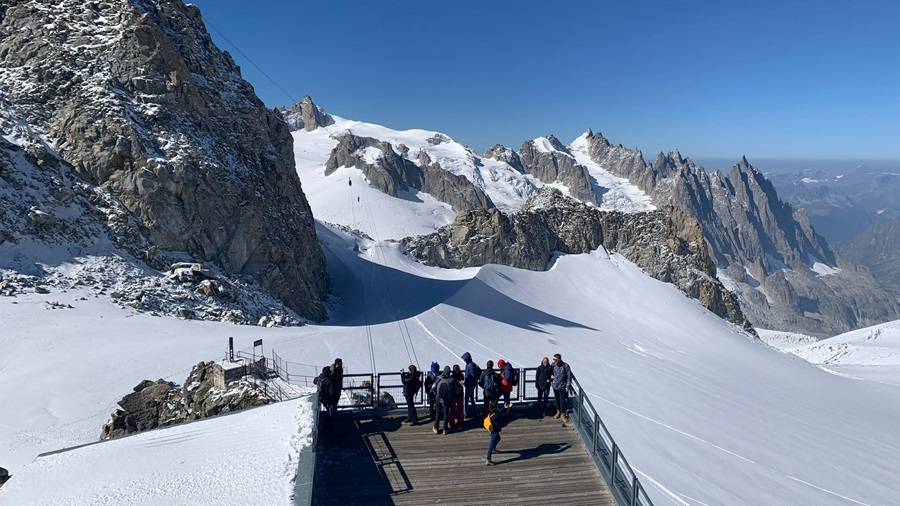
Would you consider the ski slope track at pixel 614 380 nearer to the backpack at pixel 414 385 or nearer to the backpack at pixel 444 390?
the backpack at pixel 444 390

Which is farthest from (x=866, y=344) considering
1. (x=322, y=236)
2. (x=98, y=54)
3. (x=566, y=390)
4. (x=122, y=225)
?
(x=98, y=54)

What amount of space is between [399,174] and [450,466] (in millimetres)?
132810

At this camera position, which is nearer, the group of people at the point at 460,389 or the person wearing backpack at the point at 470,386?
the group of people at the point at 460,389

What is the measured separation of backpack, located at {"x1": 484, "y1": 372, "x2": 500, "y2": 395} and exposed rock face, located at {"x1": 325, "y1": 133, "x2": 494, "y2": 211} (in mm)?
121931

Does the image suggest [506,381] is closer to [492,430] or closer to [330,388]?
[492,430]

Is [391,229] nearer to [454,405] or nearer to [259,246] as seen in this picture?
[259,246]

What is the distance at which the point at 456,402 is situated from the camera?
34.0 feet

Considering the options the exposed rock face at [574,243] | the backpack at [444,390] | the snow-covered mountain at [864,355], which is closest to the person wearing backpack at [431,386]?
the backpack at [444,390]

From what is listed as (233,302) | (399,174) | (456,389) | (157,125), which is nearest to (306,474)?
(456,389)

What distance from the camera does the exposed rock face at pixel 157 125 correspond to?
99.4 ft

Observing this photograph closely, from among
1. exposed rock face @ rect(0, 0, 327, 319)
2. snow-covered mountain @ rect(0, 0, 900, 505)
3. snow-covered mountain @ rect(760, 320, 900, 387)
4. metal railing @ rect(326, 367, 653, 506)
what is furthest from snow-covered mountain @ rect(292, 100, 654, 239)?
metal railing @ rect(326, 367, 653, 506)

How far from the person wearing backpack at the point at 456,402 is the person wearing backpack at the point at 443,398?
7 cm

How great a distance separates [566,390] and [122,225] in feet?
84.3

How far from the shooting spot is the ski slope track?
15438mm
